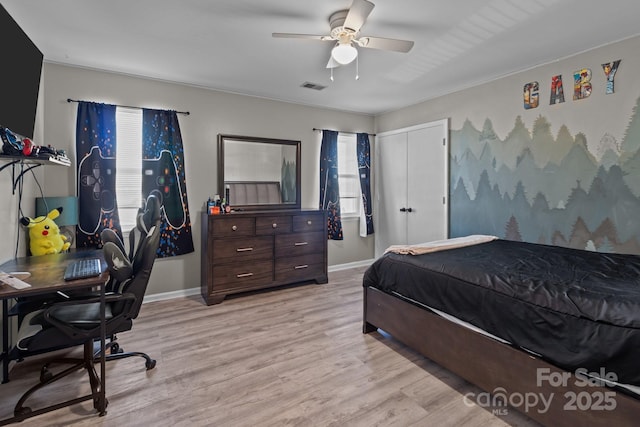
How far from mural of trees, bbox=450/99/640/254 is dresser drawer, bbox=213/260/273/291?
245cm

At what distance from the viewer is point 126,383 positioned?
2160 millimetres

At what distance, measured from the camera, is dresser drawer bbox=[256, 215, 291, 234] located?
391 cm

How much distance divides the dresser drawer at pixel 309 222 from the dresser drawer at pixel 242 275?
58 cm

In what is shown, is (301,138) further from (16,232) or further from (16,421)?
(16,421)

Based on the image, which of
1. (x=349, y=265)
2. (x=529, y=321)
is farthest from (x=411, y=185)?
(x=529, y=321)

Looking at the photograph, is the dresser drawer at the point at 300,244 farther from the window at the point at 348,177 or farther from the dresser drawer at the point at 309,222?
the window at the point at 348,177

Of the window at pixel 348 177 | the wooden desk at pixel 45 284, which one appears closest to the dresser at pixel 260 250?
the window at pixel 348 177

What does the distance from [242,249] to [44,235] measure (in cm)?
178

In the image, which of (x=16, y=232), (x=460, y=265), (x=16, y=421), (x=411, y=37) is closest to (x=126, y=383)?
(x=16, y=421)

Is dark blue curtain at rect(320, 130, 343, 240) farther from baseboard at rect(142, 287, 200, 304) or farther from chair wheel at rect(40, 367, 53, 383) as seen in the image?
chair wheel at rect(40, 367, 53, 383)

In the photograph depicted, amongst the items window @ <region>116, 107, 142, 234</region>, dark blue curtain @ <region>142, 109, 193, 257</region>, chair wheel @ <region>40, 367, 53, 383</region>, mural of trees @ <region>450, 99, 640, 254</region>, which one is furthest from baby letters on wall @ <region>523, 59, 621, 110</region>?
chair wheel @ <region>40, 367, 53, 383</region>

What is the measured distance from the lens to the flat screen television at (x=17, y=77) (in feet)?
6.21

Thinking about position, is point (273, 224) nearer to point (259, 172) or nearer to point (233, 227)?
point (233, 227)

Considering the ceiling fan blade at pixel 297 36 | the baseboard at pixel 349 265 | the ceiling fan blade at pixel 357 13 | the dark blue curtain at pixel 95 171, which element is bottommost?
the baseboard at pixel 349 265
